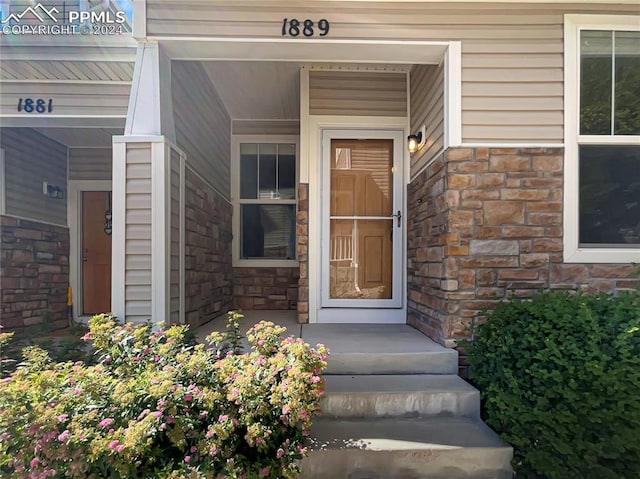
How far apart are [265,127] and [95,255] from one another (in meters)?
2.98

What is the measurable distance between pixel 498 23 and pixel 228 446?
10.8ft

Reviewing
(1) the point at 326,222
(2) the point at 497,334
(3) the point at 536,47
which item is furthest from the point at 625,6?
(1) the point at 326,222

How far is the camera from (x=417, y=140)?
3.37 m

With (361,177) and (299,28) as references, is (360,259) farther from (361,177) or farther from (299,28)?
(299,28)

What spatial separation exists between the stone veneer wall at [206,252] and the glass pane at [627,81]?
3.60m

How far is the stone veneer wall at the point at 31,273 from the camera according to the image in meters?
3.85

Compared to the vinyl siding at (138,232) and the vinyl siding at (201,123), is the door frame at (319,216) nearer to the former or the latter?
the vinyl siding at (201,123)

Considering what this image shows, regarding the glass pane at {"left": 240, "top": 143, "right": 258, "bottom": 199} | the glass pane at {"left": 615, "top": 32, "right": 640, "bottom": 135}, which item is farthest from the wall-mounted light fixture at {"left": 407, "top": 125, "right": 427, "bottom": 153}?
the glass pane at {"left": 240, "top": 143, "right": 258, "bottom": 199}

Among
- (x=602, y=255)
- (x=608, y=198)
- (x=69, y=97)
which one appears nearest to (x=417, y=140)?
(x=608, y=198)

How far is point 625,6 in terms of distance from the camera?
103 inches

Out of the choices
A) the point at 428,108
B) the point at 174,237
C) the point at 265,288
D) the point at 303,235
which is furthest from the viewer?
the point at 265,288

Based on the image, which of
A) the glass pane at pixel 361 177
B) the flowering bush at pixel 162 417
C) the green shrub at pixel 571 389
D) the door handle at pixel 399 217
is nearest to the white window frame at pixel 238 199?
the glass pane at pixel 361 177

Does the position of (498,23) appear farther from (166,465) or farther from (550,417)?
(166,465)

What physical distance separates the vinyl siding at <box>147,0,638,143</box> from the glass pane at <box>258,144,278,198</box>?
8.23 ft
